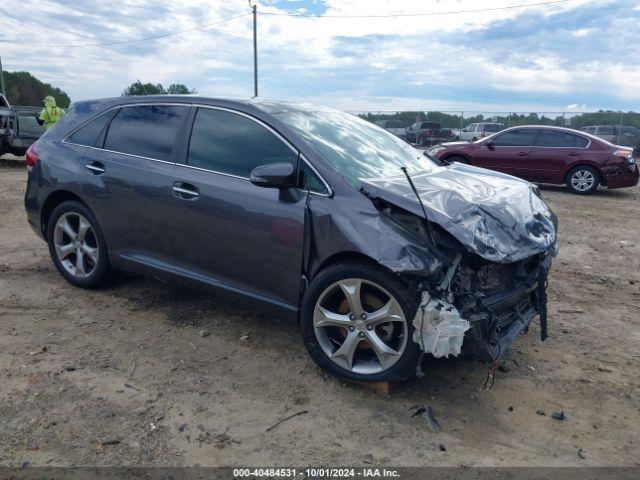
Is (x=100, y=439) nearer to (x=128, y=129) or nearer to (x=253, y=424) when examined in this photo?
(x=253, y=424)

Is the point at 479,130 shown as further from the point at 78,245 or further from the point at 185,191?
the point at 185,191

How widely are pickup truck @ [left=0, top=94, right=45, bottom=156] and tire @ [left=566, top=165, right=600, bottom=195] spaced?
1323 cm

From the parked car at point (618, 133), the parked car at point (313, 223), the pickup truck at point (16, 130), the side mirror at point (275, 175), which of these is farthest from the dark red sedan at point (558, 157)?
the parked car at point (618, 133)

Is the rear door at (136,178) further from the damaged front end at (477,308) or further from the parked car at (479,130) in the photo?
the parked car at (479,130)

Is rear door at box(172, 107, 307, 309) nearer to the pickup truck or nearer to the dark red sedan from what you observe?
the dark red sedan

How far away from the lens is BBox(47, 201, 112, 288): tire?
4586 mm

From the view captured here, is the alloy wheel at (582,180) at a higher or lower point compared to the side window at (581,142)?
lower

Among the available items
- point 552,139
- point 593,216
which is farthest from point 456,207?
point 552,139

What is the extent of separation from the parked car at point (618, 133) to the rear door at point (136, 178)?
2444cm

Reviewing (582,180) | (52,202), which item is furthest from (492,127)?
(52,202)

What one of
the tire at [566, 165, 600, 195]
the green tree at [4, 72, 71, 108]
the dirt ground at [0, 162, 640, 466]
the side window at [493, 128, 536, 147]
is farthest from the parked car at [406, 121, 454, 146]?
the green tree at [4, 72, 71, 108]

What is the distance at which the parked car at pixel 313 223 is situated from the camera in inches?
121

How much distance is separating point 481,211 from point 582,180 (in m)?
10.0

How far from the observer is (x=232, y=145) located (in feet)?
12.6
